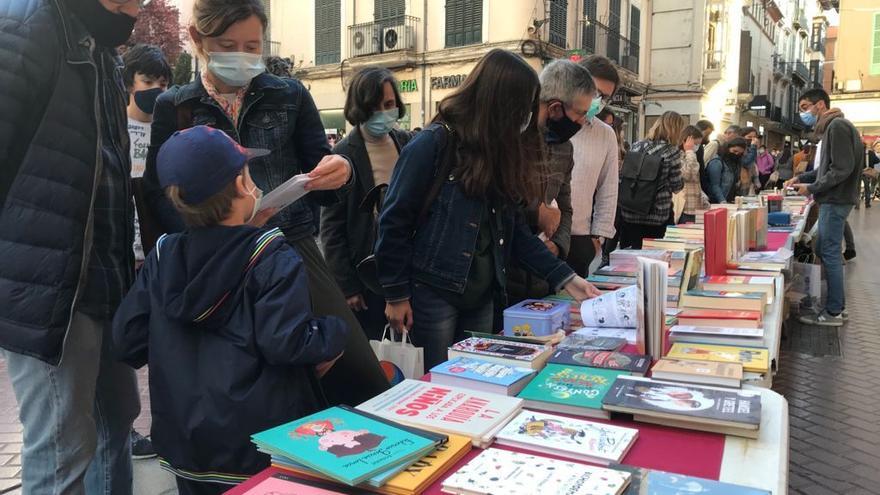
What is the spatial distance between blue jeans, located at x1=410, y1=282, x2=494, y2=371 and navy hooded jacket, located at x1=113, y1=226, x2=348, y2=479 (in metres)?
0.82

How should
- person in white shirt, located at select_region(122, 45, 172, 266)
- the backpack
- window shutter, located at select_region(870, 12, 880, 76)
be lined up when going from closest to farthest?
person in white shirt, located at select_region(122, 45, 172, 266)
the backpack
window shutter, located at select_region(870, 12, 880, 76)

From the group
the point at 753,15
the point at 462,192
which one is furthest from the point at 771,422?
the point at 753,15

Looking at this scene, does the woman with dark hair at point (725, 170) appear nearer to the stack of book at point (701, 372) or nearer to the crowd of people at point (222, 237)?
the crowd of people at point (222, 237)

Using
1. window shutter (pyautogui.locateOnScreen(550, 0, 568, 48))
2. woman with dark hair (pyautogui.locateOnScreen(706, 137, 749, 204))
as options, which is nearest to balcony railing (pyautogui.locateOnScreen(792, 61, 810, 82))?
window shutter (pyautogui.locateOnScreen(550, 0, 568, 48))

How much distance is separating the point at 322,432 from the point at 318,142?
3.84 ft

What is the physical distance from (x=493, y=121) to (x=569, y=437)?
3.97ft

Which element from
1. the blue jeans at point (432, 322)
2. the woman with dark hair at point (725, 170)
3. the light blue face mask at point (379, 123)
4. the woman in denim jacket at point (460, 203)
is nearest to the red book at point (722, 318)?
the woman in denim jacket at point (460, 203)

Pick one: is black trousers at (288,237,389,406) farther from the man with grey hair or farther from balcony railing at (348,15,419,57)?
balcony railing at (348,15,419,57)

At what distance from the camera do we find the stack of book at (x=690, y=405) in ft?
4.45

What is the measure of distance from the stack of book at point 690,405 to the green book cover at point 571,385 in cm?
4

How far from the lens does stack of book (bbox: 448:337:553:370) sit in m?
1.77

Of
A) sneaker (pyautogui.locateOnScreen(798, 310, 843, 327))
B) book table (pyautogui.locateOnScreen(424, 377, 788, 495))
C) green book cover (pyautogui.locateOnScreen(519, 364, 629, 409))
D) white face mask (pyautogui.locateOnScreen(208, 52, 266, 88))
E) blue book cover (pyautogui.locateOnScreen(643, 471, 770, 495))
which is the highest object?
white face mask (pyautogui.locateOnScreen(208, 52, 266, 88))

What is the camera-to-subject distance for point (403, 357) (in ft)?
7.41

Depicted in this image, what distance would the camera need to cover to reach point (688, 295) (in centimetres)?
246
